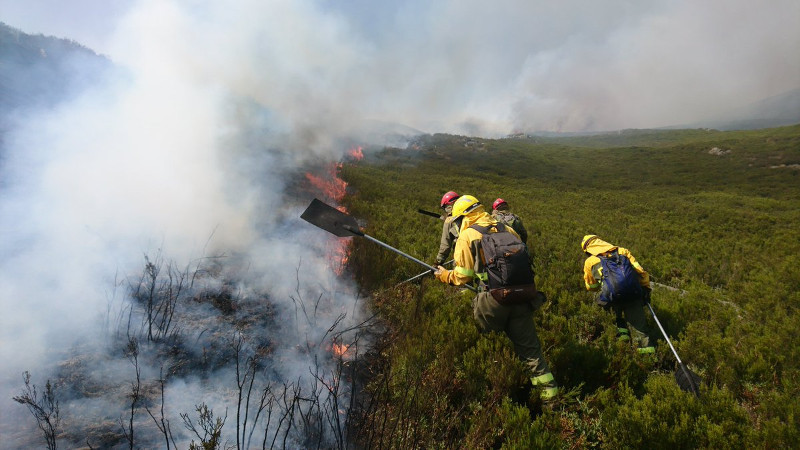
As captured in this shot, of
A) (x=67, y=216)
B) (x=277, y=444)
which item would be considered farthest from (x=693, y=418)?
(x=67, y=216)

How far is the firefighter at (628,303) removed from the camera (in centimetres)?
455

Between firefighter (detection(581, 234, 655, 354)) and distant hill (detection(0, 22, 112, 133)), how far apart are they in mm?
14052

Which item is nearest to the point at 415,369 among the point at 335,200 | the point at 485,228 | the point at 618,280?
the point at 485,228

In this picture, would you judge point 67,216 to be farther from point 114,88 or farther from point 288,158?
point 288,158

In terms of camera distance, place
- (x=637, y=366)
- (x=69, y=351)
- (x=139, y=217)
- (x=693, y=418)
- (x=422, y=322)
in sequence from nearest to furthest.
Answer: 1. (x=693, y=418)
2. (x=69, y=351)
3. (x=637, y=366)
4. (x=422, y=322)
5. (x=139, y=217)

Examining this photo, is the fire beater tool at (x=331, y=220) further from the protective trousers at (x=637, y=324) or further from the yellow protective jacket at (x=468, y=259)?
the protective trousers at (x=637, y=324)

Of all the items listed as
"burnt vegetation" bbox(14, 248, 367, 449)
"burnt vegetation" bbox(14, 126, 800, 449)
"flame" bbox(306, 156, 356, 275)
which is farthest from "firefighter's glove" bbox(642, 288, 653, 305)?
"flame" bbox(306, 156, 356, 275)

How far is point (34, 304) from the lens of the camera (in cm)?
408

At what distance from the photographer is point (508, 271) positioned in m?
3.50

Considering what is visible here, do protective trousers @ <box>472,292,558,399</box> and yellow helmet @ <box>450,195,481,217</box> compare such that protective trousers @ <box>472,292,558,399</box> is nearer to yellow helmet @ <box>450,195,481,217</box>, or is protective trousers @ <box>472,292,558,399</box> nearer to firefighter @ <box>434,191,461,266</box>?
yellow helmet @ <box>450,195,481,217</box>

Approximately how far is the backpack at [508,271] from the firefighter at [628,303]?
1914mm

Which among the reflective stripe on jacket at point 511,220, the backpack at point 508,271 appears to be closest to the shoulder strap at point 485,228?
the backpack at point 508,271

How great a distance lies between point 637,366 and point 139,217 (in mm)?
8369

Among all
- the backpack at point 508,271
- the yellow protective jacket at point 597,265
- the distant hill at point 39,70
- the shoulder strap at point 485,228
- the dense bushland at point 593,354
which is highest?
the distant hill at point 39,70
